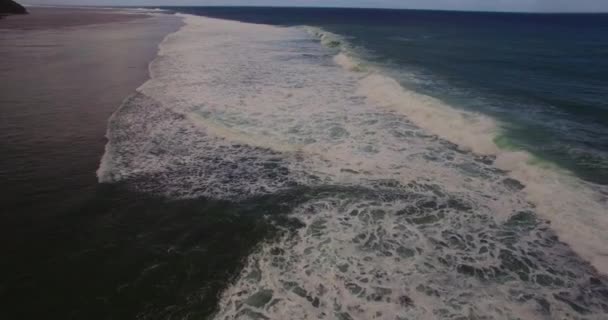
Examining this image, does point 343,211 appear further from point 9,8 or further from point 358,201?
point 9,8

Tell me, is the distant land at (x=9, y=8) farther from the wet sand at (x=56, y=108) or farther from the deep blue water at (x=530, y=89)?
the deep blue water at (x=530, y=89)

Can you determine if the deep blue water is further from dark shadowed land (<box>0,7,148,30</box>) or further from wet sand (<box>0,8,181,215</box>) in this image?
dark shadowed land (<box>0,7,148,30</box>)

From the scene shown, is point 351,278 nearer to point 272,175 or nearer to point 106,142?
point 272,175

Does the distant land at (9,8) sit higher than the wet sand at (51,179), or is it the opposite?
the distant land at (9,8)

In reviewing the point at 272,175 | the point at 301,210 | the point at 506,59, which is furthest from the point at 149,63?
the point at 506,59

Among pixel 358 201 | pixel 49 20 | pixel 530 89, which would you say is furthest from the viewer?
pixel 49 20

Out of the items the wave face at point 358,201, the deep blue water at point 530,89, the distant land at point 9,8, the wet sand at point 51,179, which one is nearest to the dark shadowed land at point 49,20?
the distant land at point 9,8

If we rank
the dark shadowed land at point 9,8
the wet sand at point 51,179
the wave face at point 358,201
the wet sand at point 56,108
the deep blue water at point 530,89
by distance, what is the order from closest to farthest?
the wave face at point 358,201 → the wet sand at point 51,179 → the wet sand at point 56,108 → the deep blue water at point 530,89 → the dark shadowed land at point 9,8

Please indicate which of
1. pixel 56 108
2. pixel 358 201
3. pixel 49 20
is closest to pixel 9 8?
pixel 49 20
